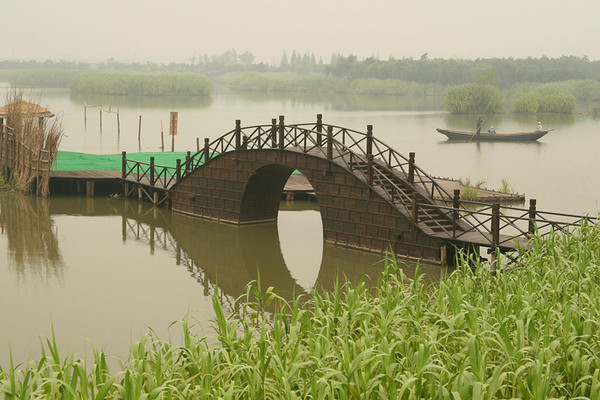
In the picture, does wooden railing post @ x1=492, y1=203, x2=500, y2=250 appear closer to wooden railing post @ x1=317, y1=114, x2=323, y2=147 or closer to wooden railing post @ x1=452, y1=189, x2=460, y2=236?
wooden railing post @ x1=452, y1=189, x2=460, y2=236

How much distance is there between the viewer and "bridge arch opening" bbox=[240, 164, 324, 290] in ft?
83.1

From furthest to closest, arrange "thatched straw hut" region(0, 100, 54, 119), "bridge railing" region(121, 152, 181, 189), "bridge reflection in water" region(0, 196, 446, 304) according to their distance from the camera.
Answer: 1. "thatched straw hut" region(0, 100, 54, 119)
2. "bridge railing" region(121, 152, 181, 189)
3. "bridge reflection in water" region(0, 196, 446, 304)

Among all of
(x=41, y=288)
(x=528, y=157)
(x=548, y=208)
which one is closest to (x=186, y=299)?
(x=41, y=288)

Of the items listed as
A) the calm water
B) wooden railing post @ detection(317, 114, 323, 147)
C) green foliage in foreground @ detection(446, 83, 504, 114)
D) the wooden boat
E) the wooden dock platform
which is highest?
green foliage in foreground @ detection(446, 83, 504, 114)

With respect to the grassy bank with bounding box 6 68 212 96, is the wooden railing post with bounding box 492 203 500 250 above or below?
below

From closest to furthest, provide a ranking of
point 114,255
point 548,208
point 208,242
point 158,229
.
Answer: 1. point 114,255
2. point 208,242
3. point 158,229
4. point 548,208

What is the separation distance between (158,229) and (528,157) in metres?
31.7

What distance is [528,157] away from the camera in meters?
54.1

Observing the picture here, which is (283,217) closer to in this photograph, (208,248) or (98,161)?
(208,248)

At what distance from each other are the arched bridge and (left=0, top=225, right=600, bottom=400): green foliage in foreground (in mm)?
7607

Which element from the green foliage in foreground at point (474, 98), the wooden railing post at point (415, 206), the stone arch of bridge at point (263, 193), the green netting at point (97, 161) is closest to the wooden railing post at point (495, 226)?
the wooden railing post at point (415, 206)

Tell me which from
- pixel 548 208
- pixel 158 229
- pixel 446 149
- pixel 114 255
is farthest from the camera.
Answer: pixel 446 149

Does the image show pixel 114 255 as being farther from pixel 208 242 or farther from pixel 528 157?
pixel 528 157

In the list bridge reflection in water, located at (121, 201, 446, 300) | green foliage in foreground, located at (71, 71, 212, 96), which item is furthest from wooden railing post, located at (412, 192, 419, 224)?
green foliage in foreground, located at (71, 71, 212, 96)
